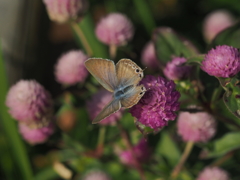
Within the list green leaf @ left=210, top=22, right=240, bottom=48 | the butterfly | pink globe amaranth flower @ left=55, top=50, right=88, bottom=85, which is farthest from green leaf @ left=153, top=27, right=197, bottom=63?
the butterfly

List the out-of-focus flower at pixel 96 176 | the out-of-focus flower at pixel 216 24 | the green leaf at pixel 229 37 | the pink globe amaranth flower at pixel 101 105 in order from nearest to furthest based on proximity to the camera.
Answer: the green leaf at pixel 229 37 < the pink globe amaranth flower at pixel 101 105 < the out-of-focus flower at pixel 96 176 < the out-of-focus flower at pixel 216 24

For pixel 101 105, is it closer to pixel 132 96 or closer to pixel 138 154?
pixel 138 154

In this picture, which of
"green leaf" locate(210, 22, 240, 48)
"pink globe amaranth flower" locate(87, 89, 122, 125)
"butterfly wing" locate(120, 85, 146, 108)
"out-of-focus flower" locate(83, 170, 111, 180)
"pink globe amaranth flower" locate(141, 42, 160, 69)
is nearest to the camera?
"butterfly wing" locate(120, 85, 146, 108)

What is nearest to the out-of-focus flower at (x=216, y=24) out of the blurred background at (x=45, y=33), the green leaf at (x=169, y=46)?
the blurred background at (x=45, y=33)

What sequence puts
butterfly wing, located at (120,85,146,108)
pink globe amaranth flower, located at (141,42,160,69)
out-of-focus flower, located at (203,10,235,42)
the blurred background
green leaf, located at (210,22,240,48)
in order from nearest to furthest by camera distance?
butterfly wing, located at (120,85,146,108), green leaf, located at (210,22,240,48), pink globe amaranth flower, located at (141,42,160,69), out-of-focus flower, located at (203,10,235,42), the blurred background

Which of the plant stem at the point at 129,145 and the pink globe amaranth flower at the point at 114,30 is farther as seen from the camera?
the pink globe amaranth flower at the point at 114,30

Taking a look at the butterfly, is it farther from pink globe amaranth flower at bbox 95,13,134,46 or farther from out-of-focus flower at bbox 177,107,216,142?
pink globe amaranth flower at bbox 95,13,134,46

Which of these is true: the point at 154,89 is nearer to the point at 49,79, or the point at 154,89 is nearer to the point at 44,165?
the point at 44,165

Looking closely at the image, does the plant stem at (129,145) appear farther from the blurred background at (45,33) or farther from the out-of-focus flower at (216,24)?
the out-of-focus flower at (216,24)
